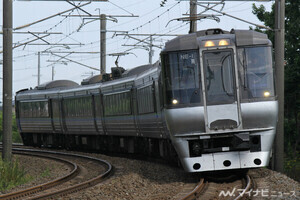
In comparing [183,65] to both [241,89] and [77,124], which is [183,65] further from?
[77,124]

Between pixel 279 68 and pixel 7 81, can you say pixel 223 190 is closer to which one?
pixel 279 68

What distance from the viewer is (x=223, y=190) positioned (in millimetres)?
12781

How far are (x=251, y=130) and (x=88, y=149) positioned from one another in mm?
17426

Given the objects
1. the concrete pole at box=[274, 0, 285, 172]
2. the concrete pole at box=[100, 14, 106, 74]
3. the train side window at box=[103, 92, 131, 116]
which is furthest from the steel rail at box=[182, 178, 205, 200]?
the concrete pole at box=[100, 14, 106, 74]

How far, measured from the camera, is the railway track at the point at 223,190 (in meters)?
11.8

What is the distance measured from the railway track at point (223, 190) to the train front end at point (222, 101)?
37cm

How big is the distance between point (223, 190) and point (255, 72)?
8.61 feet

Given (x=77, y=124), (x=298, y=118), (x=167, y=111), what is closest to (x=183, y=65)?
(x=167, y=111)

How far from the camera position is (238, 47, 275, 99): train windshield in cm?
1375

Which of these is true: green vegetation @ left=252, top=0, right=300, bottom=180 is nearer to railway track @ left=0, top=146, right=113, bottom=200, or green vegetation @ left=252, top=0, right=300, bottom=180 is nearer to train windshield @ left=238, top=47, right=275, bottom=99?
railway track @ left=0, top=146, right=113, bottom=200

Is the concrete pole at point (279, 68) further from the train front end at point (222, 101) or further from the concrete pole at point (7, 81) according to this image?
the concrete pole at point (7, 81)

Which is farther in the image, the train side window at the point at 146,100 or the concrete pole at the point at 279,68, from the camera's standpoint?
the train side window at the point at 146,100

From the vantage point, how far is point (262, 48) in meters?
13.9

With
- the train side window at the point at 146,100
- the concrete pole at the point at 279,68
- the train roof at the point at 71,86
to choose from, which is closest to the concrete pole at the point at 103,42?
the train roof at the point at 71,86
